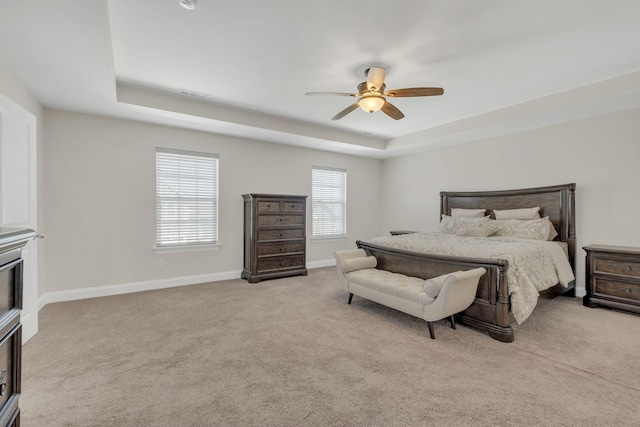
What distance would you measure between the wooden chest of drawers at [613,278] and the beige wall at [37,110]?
250 inches

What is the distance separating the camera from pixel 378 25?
7.93ft

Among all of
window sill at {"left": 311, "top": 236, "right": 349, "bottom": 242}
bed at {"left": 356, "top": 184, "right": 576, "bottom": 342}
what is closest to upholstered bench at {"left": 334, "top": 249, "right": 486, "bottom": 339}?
bed at {"left": 356, "top": 184, "right": 576, "bottom": 342}

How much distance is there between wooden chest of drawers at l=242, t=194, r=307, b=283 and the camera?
15.9ft

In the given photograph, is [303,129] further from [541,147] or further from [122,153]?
[541,147]

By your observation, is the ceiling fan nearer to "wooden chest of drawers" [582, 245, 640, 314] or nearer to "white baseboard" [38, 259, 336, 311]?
"wooden chest of drawers" [582, 245, 640, 314]

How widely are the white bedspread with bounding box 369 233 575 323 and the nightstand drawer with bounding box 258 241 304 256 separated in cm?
169

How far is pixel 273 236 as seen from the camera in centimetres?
501

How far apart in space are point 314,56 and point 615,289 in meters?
4.31

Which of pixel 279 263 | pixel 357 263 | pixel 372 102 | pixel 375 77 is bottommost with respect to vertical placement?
pixel 279 263

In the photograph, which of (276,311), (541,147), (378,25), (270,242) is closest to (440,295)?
(276,311)

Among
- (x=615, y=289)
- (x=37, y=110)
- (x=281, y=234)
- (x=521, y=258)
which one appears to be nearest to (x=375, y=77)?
(x=521, y=258)

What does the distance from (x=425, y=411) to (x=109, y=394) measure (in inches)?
79.2

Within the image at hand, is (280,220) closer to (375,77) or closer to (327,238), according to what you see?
(327,238)

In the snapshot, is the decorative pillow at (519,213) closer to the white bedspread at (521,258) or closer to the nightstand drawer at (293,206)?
the white bedspread at (521,258)
